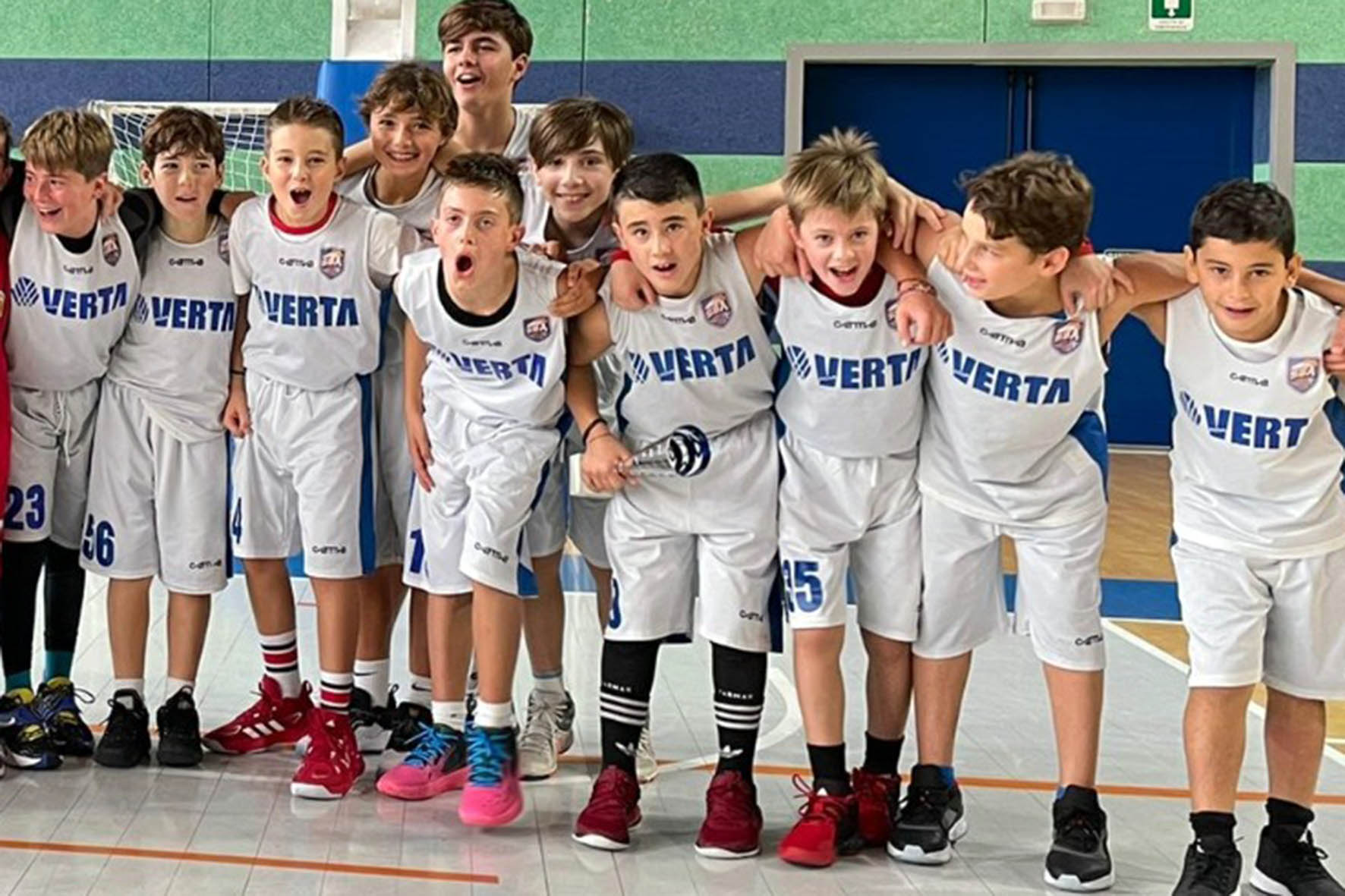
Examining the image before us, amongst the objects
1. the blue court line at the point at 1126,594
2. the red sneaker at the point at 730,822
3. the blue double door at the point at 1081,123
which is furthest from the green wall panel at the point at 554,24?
the red sneaker at the point at 730,822

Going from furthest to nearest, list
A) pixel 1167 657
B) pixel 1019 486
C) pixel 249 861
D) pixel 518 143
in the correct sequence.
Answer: pixel 1167 657
pixel 518 143
pixel 1019 486
pixel 249 861

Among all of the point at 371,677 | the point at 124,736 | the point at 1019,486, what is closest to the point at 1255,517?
the point at 1019,486

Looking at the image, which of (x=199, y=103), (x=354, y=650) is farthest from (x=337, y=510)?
(x=199, y=103)

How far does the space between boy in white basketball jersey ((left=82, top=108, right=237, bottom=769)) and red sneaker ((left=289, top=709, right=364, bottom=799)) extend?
0.99 feet

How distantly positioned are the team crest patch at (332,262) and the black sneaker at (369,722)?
95 centimetres

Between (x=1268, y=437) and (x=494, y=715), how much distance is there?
1.55m

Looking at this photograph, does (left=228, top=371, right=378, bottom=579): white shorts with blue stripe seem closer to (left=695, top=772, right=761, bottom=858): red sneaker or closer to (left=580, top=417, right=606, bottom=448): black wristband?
(left=580, top=417, right=606, bottom=448): black wristband

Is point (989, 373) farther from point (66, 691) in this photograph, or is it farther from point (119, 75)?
point (119, 75)

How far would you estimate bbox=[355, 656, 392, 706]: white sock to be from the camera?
3.74 meters

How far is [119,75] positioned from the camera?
35.3 ft

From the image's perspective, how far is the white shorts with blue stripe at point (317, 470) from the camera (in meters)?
3.48

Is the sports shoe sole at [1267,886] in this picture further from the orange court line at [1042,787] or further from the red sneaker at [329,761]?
the red sneaker at [329,761]

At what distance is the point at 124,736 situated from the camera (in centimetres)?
350

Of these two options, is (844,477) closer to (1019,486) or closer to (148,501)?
(1019,486)
